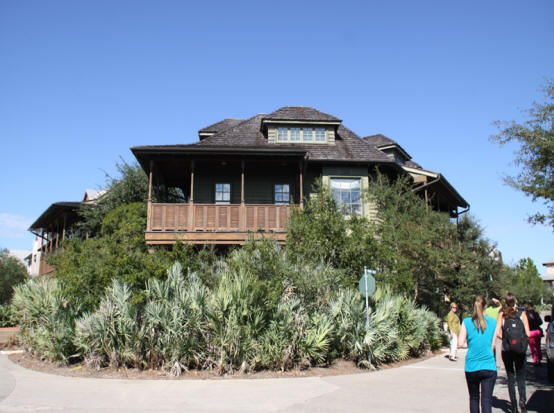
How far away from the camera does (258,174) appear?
824 inches

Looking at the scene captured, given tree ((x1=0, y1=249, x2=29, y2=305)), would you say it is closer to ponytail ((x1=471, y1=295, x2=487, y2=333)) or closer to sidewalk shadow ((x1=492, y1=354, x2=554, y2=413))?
sidewalk shadow ((x1=492, y1=354, x2=554, y2=413))

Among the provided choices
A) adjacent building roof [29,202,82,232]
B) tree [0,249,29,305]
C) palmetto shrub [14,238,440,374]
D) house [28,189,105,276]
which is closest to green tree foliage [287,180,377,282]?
palmetto shrub [14,238,440,374]

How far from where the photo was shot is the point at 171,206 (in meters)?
17.4

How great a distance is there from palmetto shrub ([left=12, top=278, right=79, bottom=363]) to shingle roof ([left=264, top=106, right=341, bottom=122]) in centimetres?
1268

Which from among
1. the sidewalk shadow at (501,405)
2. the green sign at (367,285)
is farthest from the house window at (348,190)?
the sidewalk shadow at (501,405)

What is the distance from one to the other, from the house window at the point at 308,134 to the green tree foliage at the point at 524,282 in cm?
1147

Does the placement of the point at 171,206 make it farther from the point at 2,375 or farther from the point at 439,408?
the point at 439,408

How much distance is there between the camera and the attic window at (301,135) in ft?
71.9

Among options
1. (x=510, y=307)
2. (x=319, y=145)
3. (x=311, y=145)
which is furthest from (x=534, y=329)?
(x=311, y=145)

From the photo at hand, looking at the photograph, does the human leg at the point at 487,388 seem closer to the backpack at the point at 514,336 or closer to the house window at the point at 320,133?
the backpack at the point at 514,336

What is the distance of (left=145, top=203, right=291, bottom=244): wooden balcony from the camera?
16.9 m

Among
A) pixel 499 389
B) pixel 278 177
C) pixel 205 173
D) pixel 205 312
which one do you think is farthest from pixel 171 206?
pixel 499 389

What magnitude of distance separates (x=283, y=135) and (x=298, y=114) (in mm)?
1404

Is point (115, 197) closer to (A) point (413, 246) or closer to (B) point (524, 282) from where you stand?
(A) point (413, 246)
